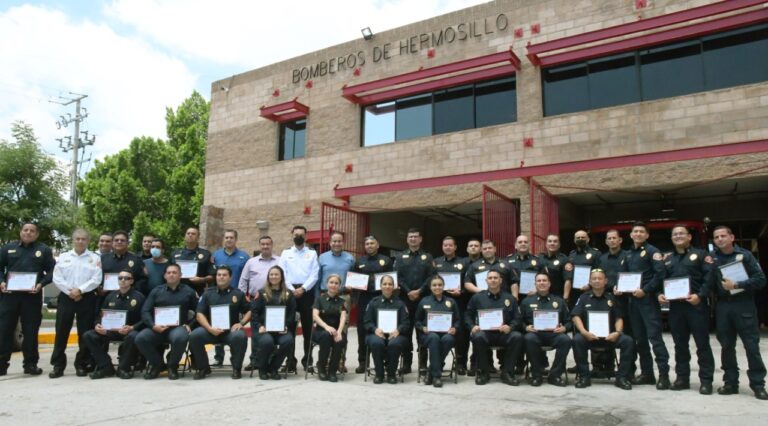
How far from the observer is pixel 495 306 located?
7.86 m

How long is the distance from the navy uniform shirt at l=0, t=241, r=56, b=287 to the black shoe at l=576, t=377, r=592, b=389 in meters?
7.12

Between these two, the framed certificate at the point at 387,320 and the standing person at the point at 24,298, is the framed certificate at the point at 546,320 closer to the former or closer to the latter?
the framed certificate at the point at 387,320

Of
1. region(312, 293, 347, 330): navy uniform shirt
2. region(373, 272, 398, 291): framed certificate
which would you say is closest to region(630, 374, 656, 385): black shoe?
region(373, 272, 398, 291): framed certificate

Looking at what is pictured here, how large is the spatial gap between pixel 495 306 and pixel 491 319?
0.20 metres

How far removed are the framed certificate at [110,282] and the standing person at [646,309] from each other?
7.02 m

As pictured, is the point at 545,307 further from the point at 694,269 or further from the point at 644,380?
the point at 694,269

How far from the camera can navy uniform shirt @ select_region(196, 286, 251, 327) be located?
8.30 metres

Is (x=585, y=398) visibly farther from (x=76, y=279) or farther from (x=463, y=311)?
(x=76, y=279)

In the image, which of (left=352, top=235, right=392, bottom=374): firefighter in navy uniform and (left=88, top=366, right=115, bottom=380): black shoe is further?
(left=352, top=235, right=392, bottom=374): firefighter in navy uniform

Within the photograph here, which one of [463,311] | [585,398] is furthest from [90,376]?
[585,398]

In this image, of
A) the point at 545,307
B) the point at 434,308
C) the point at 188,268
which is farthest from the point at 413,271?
the point at 188,268

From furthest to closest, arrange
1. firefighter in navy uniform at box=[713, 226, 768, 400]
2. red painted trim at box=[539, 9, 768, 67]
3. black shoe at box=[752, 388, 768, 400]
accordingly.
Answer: red painted trim at box=[539, 9, 768, 67], firefighter in navy uniform at box=[713, 226, 768, 400], black shoe at box=[752, 388, 768, 400]

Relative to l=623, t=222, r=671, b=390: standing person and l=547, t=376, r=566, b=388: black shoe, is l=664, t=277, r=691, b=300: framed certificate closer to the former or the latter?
l=623, t=222, r=671, b=390: standing person

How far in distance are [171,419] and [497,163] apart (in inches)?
443
